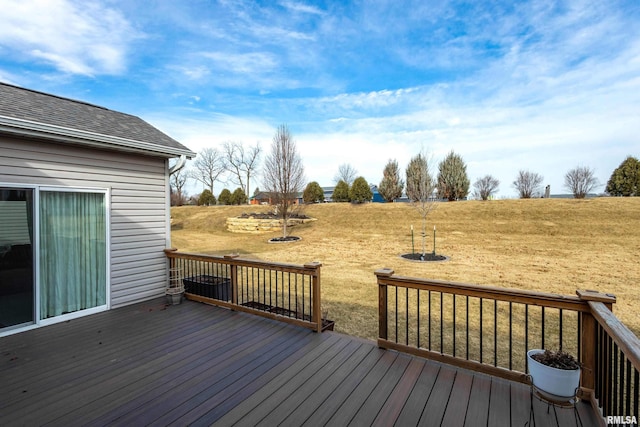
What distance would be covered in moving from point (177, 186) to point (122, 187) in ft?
115

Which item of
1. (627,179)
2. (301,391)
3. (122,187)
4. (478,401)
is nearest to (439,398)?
(478,401)

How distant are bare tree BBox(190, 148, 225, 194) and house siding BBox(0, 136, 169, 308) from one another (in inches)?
1335

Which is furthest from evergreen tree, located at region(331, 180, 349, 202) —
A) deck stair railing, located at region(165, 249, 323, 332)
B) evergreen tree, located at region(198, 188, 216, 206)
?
deck stair railing, located at region(165, 249, 323, 332)

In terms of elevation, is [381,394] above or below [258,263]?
below

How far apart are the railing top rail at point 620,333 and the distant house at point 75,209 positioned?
221 inches

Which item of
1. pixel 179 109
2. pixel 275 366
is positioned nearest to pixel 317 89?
pixel 179 109

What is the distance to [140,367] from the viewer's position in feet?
9.16

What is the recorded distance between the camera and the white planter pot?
1.89 metres

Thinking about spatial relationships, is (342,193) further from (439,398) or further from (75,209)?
(439,398)

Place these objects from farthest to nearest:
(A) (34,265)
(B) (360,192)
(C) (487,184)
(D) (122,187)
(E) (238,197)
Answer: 1. (E) (238,197)
2. (C) (487,184)
3. (B) (360,192)
4. (D) (122,187)
5. (A) (34,265)

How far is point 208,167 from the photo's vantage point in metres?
37.7

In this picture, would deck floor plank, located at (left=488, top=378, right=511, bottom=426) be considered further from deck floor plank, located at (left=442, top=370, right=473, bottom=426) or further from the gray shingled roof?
the gray shingled roof

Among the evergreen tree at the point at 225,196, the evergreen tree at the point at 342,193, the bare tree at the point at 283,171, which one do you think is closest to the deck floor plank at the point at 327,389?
the bare tree at the point at 283,171

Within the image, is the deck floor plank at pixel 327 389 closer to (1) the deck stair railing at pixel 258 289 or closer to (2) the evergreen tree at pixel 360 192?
(1) the deck stair railing at pixel 258 289
